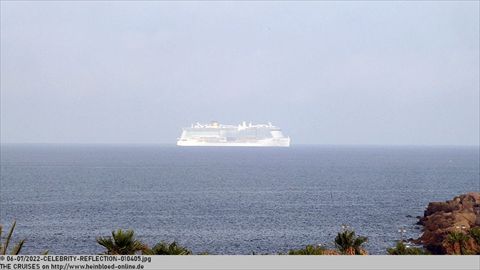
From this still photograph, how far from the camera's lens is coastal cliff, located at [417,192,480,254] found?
89.0ft

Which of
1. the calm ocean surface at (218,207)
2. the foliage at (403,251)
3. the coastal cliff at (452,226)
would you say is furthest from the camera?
the calm ocean surface at (218,207)

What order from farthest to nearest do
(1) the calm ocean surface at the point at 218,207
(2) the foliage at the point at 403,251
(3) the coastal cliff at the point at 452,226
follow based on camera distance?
1. (1) the calm ocean surface at the point at 218,207
2. (3) the coastal cliff at the point at 452,226
3. (2) the foliage at the point at 403,251

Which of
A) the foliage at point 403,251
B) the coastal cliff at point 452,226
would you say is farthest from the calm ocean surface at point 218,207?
the foliage at point 403,251

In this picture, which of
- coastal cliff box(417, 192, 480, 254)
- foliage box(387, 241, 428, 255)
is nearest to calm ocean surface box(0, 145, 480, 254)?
coastal cliff box(417, 192, 480, 254)

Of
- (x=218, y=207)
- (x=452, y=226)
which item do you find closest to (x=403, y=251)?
(x=452, y=226)

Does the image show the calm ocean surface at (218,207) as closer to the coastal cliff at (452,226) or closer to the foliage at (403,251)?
the coastal cliff at (452,226)

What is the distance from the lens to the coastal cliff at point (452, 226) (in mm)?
27125

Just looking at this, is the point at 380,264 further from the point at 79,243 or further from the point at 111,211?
the point at 111,211

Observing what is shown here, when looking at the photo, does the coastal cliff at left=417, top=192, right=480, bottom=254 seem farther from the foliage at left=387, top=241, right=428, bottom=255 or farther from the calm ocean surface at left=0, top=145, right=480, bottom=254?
the foliage at left=387, top=241, right=428, bottom=255

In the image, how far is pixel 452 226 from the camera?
40.1 m

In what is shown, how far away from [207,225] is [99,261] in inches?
1513

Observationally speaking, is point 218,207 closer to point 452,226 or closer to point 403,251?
point 452,226

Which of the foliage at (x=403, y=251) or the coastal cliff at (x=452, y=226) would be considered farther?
the coastal cliff at (x=452, y=226)

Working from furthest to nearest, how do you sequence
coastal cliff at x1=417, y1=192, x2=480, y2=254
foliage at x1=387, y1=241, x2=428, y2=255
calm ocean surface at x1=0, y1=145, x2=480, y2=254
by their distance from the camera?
calm ocean surface at x1=0, y1=145, x2=480, y2=254, coastal cliff at x1=417, y1=192, x2=480, y2=254, foliage at x1=387, y1=241, x2=428, y2=255
